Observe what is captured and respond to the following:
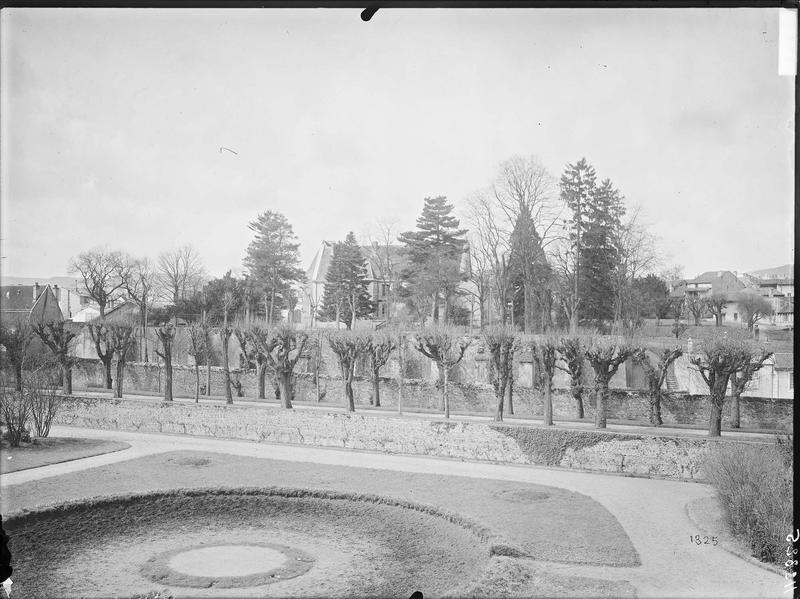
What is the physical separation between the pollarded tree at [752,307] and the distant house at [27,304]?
918 cm

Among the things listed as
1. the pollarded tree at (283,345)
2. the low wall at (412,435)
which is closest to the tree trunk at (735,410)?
the low wall at (412,435)

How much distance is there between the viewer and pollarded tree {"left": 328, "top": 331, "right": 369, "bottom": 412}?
1449 cm

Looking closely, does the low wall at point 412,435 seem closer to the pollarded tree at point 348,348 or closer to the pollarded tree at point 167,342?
the pollarded tree at point 348,348

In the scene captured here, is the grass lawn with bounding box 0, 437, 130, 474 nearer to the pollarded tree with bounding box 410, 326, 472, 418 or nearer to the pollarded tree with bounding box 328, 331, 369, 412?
the pollarded tree with bounding box 328, 331, 369, 412

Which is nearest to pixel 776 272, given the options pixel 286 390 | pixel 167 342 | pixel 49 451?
pixel 286 390

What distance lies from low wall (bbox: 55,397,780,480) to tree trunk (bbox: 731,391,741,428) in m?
3.20

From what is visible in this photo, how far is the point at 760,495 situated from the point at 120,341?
43.0ft

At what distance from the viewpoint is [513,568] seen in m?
6.10

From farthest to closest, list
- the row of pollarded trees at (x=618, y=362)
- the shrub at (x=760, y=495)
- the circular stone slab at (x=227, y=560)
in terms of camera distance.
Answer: the row of pollarded trees at (x=618, y=362), the circular stone slab at (x=227, y=560), the shrub at (x=760, y=495)

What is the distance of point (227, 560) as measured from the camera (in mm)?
6836

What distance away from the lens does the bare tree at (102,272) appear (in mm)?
8930

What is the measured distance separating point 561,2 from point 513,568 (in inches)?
194

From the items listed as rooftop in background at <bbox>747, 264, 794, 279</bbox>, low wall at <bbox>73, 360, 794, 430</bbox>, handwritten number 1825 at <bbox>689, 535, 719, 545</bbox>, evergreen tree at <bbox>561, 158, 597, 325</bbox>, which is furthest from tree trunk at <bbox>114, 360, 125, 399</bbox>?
rooftop in background at <bbox>747, 264, 794, 279</bbox>

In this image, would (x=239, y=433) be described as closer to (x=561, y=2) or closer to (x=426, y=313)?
(x=426, y=313)
